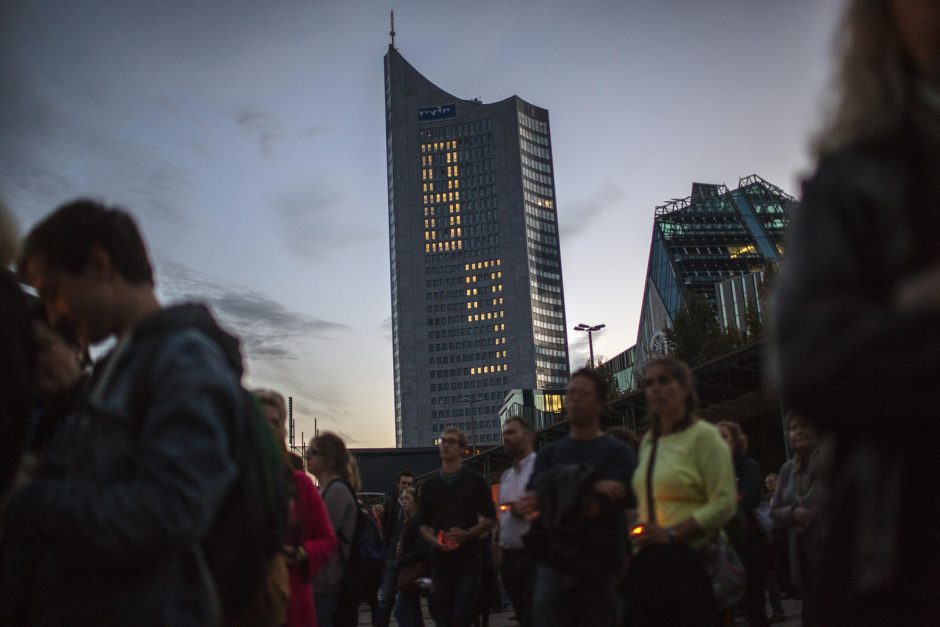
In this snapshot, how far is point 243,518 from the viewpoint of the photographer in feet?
6.80

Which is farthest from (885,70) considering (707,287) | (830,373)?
(707,287)

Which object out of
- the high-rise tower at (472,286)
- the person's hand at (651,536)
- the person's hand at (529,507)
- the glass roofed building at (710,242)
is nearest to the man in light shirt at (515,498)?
the person's hand at (529,507)

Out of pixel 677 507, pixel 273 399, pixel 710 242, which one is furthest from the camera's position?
pixel 710 242

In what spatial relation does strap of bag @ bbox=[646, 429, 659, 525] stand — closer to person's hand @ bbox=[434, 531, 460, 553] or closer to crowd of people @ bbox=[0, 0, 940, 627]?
crowd of people @ bbox=[0, 0, 940, 627]

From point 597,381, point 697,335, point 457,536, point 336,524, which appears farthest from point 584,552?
point 697,335

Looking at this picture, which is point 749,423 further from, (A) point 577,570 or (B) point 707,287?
(B) point 707,287

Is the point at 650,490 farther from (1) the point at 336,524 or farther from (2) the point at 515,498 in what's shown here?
(1) the point at 336,524

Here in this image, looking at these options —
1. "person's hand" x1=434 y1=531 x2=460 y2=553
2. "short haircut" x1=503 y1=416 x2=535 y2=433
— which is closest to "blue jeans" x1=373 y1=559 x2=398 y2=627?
"person's hand" x1=434 y1=531 x2=460 y2=553

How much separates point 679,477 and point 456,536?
10.6ft

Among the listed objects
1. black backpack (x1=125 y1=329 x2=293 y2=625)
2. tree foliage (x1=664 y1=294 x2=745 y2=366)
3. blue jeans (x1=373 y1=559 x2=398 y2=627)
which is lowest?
blue jeans (x1=373 y1=559 x2=398 y2=627)

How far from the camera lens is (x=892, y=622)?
1.22 m

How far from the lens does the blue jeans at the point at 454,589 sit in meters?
7.11

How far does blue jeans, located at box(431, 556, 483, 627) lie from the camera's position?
7.11m

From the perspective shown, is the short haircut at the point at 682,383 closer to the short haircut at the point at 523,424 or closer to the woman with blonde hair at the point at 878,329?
the short haircut at the point at 523,424
